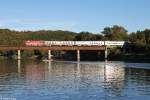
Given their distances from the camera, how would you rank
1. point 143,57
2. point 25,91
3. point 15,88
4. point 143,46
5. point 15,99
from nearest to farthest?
point 15,99, point 25,91, point 15,88, point 143,57, point 143,46

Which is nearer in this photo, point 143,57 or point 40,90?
point 40,90

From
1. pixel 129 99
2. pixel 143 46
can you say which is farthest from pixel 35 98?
pixel 143 46

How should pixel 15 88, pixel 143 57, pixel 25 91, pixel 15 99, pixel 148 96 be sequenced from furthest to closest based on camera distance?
1. pixel 143 57
2. pixel 15 88
3. pixel 25 91
4. pixel 148 96
5. pixel 15 99

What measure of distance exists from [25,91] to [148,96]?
533 inches

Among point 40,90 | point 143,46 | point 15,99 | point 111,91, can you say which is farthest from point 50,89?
point 143,46

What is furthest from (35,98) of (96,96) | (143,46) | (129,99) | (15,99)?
(143,46)

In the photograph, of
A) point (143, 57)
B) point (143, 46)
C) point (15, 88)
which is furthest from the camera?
point (143, 46)

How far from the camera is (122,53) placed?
198 m

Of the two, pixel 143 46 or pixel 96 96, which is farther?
pixel 143 46

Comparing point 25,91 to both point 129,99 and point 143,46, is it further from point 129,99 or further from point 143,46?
point 143,46

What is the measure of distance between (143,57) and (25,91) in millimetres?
125907

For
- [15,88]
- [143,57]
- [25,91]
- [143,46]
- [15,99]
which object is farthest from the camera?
[143,46]

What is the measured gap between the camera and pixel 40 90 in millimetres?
51938

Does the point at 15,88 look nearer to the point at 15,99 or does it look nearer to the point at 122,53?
the point at 15,99
